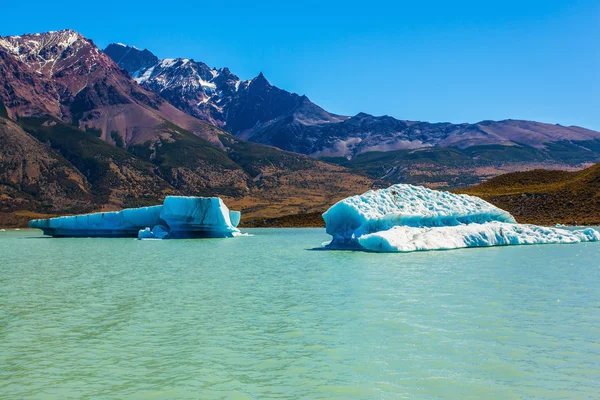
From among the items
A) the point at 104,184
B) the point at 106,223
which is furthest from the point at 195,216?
the point at 104,184

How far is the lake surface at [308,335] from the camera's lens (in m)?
8.80

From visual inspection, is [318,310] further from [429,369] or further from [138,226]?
[138,226]

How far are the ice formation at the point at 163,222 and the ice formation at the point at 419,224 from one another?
19.4 m

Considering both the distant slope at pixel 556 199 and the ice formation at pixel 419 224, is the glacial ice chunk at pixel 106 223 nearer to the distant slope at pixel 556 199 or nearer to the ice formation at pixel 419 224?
the ice formation at pixel 419 224

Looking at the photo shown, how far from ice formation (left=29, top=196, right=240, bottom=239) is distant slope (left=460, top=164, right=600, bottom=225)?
36.5 m

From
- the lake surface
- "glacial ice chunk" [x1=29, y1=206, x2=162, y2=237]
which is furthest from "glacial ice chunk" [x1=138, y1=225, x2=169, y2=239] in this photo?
the lake surface

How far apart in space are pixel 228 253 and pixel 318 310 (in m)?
22.2

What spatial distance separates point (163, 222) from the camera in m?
55.9

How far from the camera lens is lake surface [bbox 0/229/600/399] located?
28.9 feet

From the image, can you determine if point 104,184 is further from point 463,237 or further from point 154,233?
point 463,237

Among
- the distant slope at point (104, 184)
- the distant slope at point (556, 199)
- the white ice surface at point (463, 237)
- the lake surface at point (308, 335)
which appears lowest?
the lake surface at point (308, 335)

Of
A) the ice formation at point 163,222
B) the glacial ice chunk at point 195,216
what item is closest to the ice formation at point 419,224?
the glacial ice chunk at point 195,216

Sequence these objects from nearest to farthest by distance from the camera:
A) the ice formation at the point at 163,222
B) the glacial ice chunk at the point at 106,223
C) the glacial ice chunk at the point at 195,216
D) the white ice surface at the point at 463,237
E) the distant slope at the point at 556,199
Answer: the white ice surface at the point at 463,237, the glacial ice chunk at the point at 195,216, the ice formation at the point at 163,222, the glacial ice chunk at the point at 106,223, the distant slope at the point at 556,199

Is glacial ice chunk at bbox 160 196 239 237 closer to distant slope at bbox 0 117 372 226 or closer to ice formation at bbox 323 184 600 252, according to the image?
ice formation at bbox 323 184 600 252
